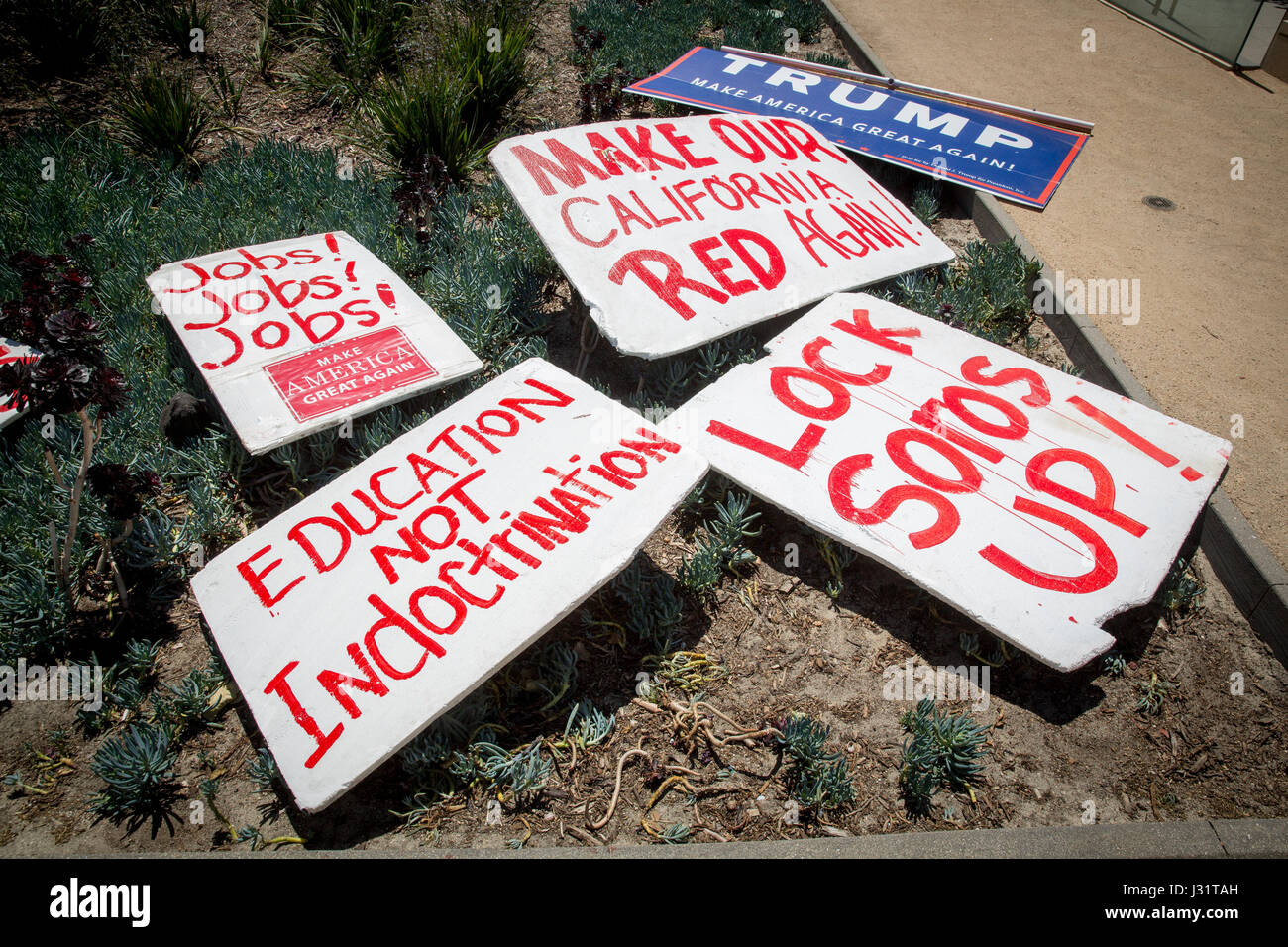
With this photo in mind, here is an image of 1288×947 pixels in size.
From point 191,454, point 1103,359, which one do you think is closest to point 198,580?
point 191,454

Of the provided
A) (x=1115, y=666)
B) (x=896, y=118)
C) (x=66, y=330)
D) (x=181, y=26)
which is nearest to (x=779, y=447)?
(x=1115, y=666)

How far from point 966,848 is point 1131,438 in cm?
175

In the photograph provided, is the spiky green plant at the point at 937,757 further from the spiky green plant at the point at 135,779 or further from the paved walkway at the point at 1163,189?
the spiky green plant at the point at 135,779

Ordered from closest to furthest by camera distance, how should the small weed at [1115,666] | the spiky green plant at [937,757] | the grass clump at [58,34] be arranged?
1. the spiky green plant at [937,757]
2. the small weed at [1115,666]
3. the grass clump at [58,34]

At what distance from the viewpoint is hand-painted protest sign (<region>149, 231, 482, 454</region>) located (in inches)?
108

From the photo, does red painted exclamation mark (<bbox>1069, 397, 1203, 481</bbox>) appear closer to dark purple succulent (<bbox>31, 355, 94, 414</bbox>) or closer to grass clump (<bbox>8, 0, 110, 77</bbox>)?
dark purple succulent (<bbox>31, 355, 94, 414</bbox>)

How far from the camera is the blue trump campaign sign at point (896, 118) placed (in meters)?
4.79

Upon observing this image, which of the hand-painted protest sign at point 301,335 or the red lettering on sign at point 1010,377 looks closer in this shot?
the hand-painted protest sign at point 301,335

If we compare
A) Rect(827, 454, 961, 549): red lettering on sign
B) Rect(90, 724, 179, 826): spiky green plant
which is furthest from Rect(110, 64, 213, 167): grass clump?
Rect(827, 454, 961, 549): red lettering on sign

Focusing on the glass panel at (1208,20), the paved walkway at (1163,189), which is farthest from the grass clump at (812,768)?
the glass panel at (1208,20)

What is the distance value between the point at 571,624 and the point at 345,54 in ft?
16.5
